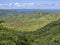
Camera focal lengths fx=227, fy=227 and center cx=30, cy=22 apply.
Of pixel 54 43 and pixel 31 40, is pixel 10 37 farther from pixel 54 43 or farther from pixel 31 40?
pixel 31 40

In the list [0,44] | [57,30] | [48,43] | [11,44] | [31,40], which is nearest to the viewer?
[0,44]

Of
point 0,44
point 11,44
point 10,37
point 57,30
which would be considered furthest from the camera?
point 57,30

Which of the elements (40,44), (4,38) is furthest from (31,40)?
(4,38)

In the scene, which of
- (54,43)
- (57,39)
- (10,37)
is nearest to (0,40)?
(10,37)

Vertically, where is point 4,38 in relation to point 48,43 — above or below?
above

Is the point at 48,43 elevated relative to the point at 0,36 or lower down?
lower down

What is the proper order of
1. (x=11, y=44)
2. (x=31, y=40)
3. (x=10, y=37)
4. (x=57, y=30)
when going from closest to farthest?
(x=11, y=44)
(x=10, y=37)
(x=31, y=40)
(x=57, y=30)

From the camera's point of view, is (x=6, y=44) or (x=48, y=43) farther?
(x=48, y=43)

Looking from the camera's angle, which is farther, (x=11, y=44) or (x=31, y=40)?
(x=31, y=40)

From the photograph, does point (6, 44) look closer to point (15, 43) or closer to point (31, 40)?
point (15, 43)
